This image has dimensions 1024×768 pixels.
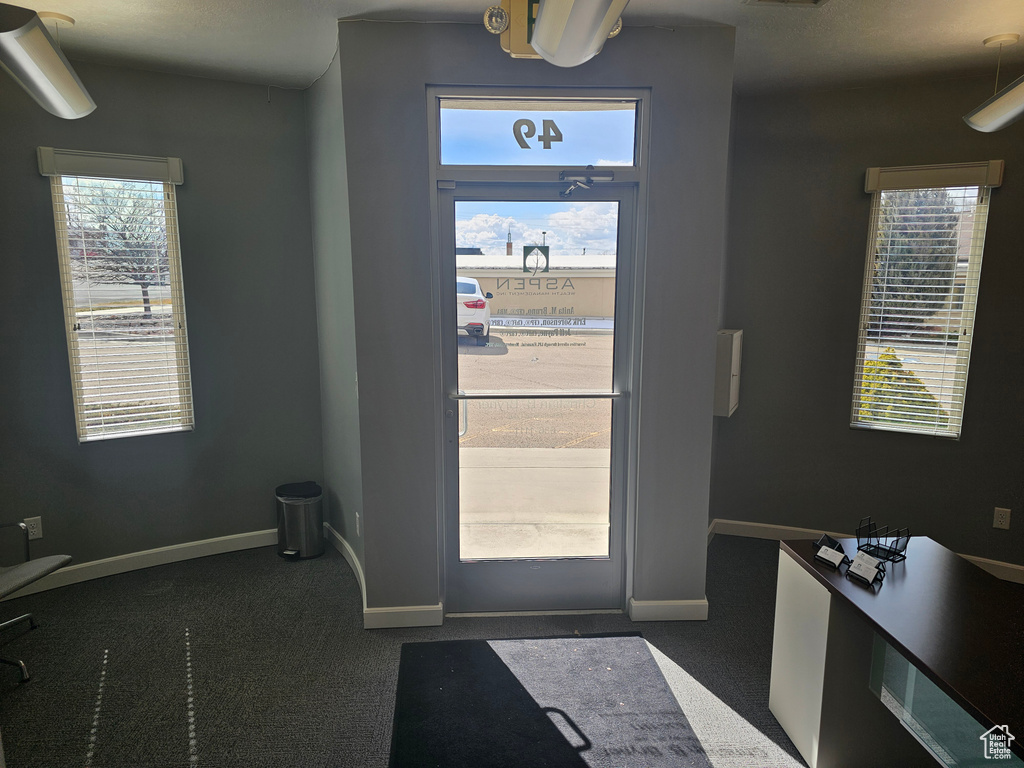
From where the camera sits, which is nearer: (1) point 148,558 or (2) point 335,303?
(2) point 335,303

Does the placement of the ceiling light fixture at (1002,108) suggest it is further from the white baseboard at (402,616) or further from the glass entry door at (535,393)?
the white baseboard at (402,616)

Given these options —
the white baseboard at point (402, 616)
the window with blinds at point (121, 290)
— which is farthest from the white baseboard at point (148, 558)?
the white baseboard at point (402, 616)

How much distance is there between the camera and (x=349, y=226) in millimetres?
2893

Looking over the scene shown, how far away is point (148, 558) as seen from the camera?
3.71 meters

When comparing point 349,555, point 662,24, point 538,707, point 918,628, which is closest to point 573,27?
point 662,24

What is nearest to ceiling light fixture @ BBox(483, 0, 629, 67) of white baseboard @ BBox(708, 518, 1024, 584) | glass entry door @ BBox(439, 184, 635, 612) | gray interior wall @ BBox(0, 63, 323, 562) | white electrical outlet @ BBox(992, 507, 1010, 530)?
glass entry door @ BBox(439, 184, 635, 612)

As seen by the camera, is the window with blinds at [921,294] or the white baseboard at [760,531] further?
the white baseboard at [760,531]

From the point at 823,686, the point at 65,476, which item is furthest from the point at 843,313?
the point at 65,476

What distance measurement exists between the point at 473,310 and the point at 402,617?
1.59 metres

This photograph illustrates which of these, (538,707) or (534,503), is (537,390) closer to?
(534,503)

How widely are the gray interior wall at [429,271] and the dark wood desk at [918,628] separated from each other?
0.78 m

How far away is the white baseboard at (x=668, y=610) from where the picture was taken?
3.13 meters

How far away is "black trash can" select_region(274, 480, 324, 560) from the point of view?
3.80m

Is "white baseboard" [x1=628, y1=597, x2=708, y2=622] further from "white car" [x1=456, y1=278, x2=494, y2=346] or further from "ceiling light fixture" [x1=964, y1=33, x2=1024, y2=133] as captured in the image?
"ceiling light fixture" [x1=964, y1=33, x2=1024, y2=133]
